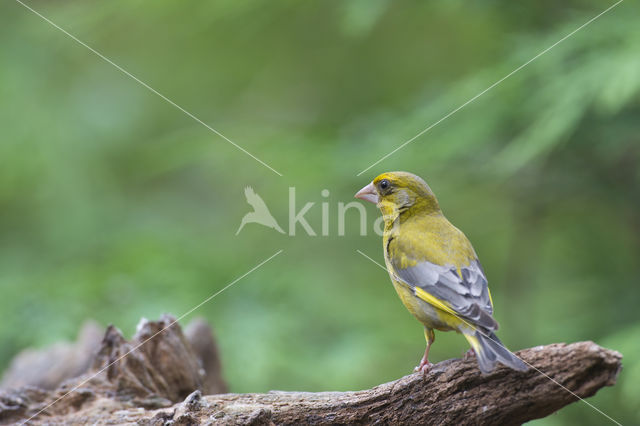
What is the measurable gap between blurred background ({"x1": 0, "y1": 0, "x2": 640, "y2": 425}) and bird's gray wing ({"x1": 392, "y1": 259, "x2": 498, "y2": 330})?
1.25 metres

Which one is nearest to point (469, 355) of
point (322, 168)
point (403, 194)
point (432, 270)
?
point (432, 270)

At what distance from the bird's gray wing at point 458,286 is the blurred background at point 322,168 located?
4.11 ft

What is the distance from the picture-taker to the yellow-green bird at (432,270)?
12.3ft

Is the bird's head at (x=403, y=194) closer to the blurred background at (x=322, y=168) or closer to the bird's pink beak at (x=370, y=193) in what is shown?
the bird's pink beak at (x=370, y=193)

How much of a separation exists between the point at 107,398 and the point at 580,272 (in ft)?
14.4

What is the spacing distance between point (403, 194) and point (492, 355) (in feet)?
5.40

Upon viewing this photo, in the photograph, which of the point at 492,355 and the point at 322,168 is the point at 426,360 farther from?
the point at 322,168

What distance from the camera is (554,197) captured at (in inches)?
259

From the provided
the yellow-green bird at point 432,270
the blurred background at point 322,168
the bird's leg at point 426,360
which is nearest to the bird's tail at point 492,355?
the yellow-green bird at point 432,270

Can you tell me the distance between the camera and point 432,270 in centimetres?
423

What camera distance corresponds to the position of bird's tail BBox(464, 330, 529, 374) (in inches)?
131

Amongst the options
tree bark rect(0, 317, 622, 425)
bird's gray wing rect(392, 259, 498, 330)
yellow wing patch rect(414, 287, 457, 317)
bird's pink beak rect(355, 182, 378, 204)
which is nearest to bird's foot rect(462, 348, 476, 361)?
tree bark rect(0, 317, 622, 425)

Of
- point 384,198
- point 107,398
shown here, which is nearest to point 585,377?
point 384,198

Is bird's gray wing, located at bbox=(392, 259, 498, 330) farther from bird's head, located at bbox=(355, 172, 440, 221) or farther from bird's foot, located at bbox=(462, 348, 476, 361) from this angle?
bird's head, located at bbox=(355, 172, 440, 221)
